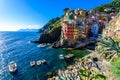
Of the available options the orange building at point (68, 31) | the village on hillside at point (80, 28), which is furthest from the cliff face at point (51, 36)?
the orange building at point (68, 31)

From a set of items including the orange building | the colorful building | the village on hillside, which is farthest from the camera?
the orange building

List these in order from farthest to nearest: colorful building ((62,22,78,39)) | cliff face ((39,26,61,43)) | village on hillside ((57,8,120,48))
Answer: cliff face ((39,26,61,43)) < colorful building ((62,22,78,39)) < village on hillside ((57,8,120,48))

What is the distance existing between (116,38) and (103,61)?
6440 mm

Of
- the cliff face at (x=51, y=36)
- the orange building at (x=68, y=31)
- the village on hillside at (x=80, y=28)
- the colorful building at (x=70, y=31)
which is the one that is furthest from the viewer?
the cliff face at (x=51, y=36)

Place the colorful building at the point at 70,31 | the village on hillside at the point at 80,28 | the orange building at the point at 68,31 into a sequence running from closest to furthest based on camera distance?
the village on hillside at the point at 80,28 < the colorful building at the point at 70,31 < the orange building at the point at 68,31

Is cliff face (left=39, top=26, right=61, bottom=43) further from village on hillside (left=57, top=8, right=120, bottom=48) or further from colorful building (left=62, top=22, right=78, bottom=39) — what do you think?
colorful building (left=62, top=22, right=78, bottom=39)

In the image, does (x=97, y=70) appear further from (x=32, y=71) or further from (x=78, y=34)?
(x=78, y=34)

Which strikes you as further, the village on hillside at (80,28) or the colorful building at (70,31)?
the colorful building at (70,31)

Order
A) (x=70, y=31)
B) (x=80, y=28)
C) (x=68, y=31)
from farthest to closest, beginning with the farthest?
(x=80, y=28), (x=68, y=31), (x=70, y=31)

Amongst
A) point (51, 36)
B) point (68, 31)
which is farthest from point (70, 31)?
point (51, 36)

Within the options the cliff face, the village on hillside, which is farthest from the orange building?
the cliff face

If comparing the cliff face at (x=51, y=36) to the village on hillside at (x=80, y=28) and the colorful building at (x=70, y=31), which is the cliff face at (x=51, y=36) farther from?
the colorful building at (x=70, y=31)

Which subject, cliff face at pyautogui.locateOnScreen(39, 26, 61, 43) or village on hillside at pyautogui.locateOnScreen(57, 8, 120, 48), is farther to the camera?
cliff face at pyautogui.locateOnScreen(39, 26, 61, 43)

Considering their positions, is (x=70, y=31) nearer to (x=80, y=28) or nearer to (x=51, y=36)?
(x=80, y=28)
